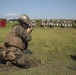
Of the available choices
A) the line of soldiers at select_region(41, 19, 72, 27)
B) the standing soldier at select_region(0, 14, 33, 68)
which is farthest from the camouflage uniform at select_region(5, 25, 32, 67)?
the line of soldiers at select_region(41, 19, 72, 27)

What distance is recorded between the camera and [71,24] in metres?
54.5

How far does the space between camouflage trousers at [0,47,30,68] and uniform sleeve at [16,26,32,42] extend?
18.5 inches

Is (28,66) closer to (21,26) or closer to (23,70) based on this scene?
(23,70)

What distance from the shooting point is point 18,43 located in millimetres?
8812

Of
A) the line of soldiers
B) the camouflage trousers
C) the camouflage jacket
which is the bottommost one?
the line of soldiers

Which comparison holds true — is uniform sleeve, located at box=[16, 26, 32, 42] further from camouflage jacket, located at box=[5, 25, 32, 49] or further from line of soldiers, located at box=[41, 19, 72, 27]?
line of soldiers, located at box=[41, 19, 72, 27]

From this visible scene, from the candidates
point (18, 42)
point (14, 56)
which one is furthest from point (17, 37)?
point (14, 56)

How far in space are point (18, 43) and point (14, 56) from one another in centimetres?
55

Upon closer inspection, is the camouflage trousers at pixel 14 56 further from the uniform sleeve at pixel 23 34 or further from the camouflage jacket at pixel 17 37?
the uniform sleeve at pixel 23 34

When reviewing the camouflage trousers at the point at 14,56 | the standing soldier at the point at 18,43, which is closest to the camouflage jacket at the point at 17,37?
the standing soldier at the point at 18,43

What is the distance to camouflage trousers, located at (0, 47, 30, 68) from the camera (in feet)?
27.8

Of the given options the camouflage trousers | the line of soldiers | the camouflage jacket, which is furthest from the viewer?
the line of soldiers

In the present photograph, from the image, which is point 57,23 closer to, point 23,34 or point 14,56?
point 23,34

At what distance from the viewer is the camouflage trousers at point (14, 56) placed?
8.48 m
